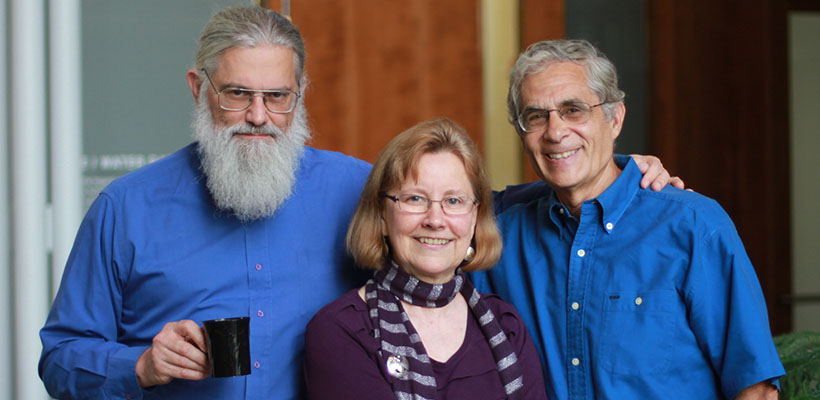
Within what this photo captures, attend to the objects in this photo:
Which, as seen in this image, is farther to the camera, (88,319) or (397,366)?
(88,319)

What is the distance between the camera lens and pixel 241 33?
1921mm

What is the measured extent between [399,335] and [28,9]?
2063 millimetres

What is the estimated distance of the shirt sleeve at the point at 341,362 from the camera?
5.64 feet

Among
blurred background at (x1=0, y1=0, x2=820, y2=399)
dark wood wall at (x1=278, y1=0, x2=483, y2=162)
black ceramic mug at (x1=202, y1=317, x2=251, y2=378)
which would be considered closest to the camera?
black ceramic mug at (x1=202, y1=317, x2=251, y2=378)

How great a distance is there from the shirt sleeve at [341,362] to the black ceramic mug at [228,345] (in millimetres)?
218

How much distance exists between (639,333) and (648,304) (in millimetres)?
74

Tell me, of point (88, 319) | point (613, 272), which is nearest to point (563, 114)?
point (613, 272)

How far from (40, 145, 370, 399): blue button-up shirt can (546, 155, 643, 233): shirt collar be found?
607mm

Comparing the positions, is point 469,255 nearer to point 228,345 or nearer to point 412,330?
point 412,330

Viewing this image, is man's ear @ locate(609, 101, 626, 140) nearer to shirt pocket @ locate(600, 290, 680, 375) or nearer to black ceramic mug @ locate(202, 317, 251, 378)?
shirt pocket @ locate(600, 290, 680, 375)

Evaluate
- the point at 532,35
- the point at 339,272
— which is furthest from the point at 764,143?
the point at 339,272

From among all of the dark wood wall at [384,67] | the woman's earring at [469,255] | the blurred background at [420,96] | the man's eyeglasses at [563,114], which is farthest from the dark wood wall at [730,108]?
the woman's earring at [469,255]

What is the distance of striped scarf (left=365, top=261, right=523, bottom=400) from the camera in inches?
69.8

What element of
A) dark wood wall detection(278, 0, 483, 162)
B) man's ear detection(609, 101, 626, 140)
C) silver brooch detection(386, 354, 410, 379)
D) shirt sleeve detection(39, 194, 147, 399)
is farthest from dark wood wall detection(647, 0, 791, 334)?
shirt sleeve detection(39, 194, 147, 399)
